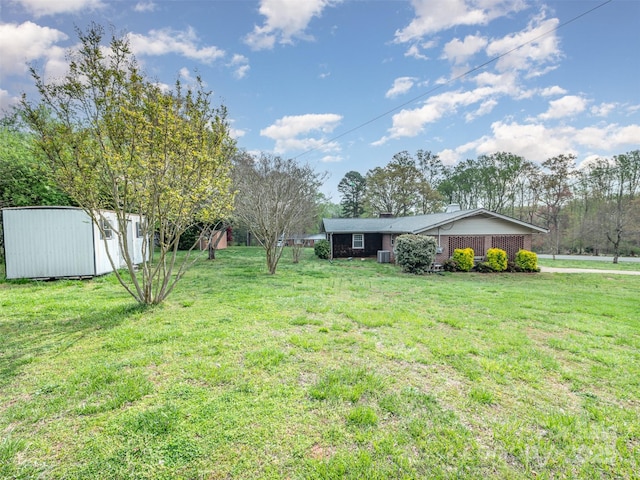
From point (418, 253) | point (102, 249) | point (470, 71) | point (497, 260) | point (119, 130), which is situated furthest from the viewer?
point (497, 260)

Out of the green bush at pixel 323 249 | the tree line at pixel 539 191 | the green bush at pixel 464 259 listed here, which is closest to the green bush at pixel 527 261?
the green bush at pixel 464 259

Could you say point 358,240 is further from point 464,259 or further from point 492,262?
point 492,262

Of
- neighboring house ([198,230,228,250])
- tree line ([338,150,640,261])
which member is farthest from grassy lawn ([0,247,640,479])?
tree line ([338,150,640,261])

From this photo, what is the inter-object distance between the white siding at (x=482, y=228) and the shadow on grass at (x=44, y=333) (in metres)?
13.0

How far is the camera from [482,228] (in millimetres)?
14516

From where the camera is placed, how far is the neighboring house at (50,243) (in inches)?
330

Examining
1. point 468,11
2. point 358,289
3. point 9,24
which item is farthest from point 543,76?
point 9,24

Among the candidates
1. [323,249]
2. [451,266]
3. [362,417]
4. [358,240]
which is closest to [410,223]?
[358,240]

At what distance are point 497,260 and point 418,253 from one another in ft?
14.0

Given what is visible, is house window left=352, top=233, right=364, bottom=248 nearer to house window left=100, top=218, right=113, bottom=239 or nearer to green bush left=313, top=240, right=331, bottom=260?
green bush left=313, top=240, right=331, bottom=260

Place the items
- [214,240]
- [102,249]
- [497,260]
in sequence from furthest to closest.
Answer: [214,240]
[497,260]
[102,249]

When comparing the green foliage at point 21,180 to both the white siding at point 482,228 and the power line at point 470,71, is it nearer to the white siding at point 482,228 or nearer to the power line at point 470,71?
the power line at point 470,71

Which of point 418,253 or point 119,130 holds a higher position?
point 119,130

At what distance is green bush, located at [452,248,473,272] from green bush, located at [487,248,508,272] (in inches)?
39.8
